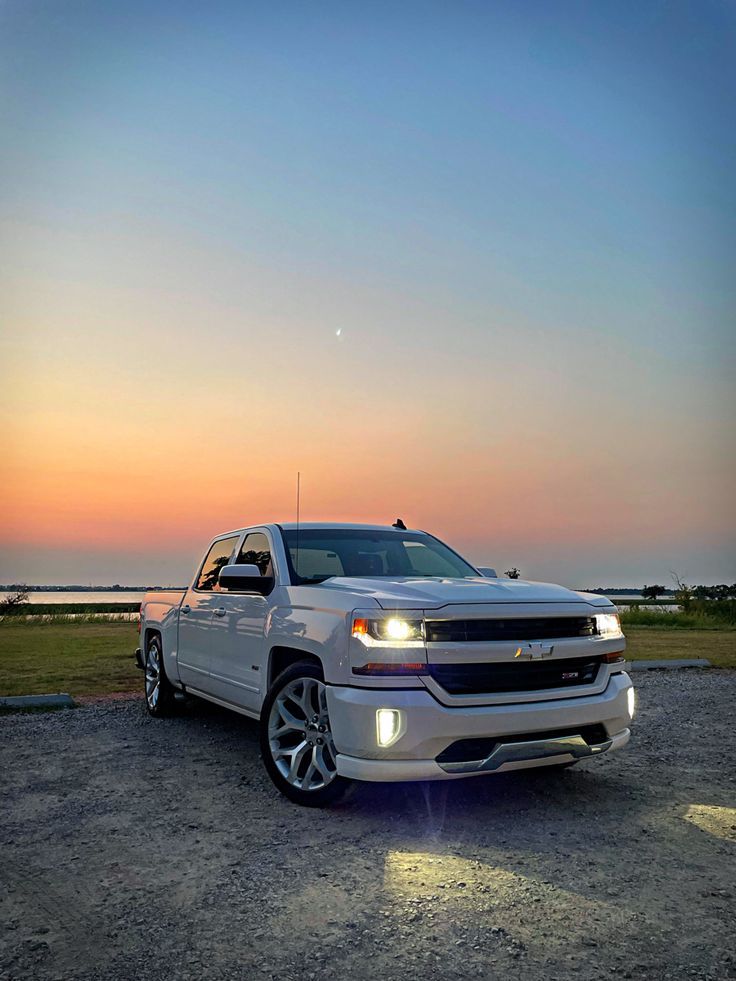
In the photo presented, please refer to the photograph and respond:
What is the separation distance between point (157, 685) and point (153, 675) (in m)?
0.22

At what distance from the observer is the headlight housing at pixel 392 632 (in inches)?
189

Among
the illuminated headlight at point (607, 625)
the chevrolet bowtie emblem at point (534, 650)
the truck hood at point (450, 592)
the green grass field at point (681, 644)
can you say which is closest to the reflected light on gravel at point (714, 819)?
the illuminated headlight at point (607, 625)

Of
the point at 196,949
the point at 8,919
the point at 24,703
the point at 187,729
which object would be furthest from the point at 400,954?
the point at 24,703

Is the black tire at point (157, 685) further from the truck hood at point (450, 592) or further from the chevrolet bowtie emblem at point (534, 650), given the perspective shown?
the chevrolet bowtie emblem at point (534, 650)

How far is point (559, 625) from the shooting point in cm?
526

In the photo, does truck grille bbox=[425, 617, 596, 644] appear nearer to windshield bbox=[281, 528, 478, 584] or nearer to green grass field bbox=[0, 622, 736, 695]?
windshield bbox=[281, 528, 478, 584]

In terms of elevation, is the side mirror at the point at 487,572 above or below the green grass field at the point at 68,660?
above

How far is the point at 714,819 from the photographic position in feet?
16.0

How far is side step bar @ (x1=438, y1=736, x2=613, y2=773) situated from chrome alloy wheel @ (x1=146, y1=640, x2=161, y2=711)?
4754mm

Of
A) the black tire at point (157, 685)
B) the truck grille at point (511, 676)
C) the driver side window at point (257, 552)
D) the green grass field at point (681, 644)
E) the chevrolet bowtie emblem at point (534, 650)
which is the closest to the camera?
the truck grille at point (511, 676)

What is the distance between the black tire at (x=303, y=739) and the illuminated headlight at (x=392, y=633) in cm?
53

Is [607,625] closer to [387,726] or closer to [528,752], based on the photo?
[528,752]

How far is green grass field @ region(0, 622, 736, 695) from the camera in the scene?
10875mm

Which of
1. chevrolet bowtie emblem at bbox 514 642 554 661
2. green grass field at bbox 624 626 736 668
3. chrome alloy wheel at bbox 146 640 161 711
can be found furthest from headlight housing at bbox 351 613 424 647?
green grass field at bbox 624 626 736 668
